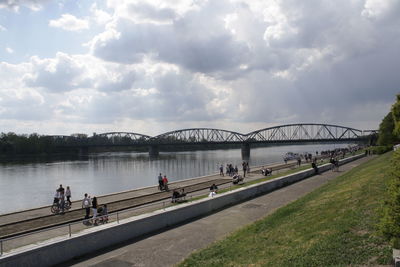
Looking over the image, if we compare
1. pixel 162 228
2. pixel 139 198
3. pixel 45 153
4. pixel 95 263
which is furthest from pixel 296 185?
pixel 45 153

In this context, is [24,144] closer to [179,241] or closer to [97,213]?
[97,213]

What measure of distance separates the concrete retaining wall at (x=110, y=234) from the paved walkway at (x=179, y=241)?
0.37m

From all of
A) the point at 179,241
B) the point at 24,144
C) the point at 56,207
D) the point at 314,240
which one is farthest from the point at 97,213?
the point at 24,144

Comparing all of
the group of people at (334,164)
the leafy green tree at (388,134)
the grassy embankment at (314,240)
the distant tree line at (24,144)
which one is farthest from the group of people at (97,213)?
the distant tree line at (24,144)

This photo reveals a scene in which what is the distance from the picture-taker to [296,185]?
24.5 metres

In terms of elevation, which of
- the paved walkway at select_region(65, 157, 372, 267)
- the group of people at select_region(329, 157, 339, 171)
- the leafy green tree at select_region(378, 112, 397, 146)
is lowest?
the paved walkway at select_region(65, 157, 372, 267)

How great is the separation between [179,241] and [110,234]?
250 cm

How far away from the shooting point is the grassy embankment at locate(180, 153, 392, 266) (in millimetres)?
7719

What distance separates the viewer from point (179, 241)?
12.0 metres

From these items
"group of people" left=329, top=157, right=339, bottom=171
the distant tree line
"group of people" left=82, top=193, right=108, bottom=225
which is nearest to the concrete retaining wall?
"group of people" left=82, top=193, right=108, bottom=225

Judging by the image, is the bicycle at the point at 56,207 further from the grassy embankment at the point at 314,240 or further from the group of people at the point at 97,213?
the grassy embankment at the point at 314,240

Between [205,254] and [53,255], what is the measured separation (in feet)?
15.2

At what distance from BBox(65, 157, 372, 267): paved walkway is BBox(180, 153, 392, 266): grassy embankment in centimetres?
94

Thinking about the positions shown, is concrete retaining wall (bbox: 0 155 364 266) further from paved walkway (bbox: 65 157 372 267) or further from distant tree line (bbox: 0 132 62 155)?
distant tree line (bbox: 0 132 62 155)
